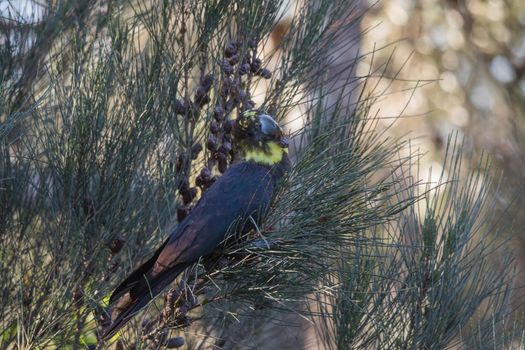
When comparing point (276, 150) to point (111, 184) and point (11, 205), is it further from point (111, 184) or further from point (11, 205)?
point (11, 205)

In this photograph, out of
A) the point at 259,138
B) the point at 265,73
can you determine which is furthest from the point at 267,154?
the point at 265,73

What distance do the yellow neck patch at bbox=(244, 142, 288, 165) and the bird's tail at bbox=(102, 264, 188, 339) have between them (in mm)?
317

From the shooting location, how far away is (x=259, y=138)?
1.97 metres

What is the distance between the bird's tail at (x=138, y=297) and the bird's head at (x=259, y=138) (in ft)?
1.07

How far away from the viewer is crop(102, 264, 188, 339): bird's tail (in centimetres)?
180

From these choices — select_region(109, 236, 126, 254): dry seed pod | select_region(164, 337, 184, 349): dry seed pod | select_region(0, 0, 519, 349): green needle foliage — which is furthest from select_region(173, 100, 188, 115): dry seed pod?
select_region(164, 337, 184, 349): dry seed pod

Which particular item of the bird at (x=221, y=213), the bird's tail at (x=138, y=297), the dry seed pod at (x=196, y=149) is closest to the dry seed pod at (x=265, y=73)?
the bird at (x=221, y=213)

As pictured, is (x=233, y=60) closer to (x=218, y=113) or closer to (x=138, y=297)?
(x=218, y=113)

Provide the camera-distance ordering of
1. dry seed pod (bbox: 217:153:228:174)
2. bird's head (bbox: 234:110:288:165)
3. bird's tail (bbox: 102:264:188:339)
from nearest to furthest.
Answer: bird's tail (bbox: 102:264:188:339) → bird's head (bbox: 234:110:288:165) → dry seed pod (bbox: 217:153:228:174)

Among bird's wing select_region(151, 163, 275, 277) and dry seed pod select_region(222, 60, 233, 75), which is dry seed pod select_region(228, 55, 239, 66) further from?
bird's wing select_region(151, 163, 275, 277)

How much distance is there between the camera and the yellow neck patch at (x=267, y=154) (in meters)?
2.01

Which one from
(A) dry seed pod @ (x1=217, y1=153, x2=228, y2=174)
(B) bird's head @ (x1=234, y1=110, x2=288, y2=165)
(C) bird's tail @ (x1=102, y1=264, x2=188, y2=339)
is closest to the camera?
(C) bird's tail @ (x1=102, y1=264, x2=188, y2=339)

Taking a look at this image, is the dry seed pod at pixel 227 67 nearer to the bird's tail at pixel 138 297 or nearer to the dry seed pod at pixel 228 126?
the dry seed pod at pixel 228 126

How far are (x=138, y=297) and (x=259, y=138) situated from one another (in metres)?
0.45
